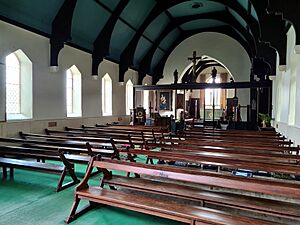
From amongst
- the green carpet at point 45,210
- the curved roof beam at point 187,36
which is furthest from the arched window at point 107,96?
the green carpet at point 45,210

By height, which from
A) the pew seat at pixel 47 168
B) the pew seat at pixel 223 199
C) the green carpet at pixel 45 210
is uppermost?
the pew seat at pixel 223 199

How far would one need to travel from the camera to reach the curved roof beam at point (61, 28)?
7.11 m

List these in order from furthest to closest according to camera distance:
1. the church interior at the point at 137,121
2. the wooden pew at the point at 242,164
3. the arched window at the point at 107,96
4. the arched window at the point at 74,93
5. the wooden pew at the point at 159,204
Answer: the arched window at the point at 107,96 → the arched window at the point at 74,93 → the wooden pew at the point at 242,164 → the church interior at the point at 137,121 → the wooden pew at the point at 159,204

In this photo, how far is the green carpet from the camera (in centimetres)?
254

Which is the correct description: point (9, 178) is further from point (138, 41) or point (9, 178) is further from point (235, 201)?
→ point (138, 41)

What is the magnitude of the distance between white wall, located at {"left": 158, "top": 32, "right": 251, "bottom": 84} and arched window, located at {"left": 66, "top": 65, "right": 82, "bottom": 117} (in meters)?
7.05

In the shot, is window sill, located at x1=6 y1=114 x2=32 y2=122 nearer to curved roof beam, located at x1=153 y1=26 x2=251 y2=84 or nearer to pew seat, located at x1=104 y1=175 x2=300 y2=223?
pew seat, located at x1=104 y1=175 x2=300 y2=223

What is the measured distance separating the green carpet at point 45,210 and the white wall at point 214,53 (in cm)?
1203

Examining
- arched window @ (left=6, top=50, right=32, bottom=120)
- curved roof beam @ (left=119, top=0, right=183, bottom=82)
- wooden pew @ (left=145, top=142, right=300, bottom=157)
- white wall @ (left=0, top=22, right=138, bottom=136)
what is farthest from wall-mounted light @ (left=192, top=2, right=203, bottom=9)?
wooden pew @ (left=145, top=142, right=300, bottom=157)

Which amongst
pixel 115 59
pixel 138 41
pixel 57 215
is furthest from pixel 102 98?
pixel 57 215

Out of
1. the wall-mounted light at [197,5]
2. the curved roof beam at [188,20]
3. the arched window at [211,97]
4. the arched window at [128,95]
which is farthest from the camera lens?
the arched window at [211,97]

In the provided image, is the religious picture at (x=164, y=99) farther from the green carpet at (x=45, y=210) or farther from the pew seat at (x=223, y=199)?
the pew seat at (x=223, y=199)

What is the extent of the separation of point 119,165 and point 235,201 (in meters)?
1.18

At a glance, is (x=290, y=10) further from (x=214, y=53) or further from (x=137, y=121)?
(x=214, y=53)
